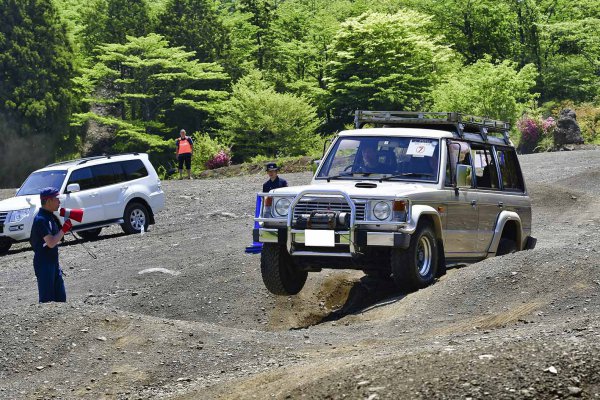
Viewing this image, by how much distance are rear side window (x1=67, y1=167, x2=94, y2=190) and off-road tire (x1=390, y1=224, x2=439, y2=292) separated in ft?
38.2

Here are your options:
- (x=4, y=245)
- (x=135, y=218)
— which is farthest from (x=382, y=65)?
(x=4, y=245)

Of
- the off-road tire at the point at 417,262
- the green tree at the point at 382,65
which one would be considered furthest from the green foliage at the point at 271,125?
the off-road tire at the point at 417,262

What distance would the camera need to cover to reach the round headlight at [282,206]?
12.6m

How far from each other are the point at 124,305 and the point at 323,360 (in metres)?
6.23

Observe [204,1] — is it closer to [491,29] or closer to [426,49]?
[426,49]

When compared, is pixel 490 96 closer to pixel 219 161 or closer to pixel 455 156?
pixel 219 161

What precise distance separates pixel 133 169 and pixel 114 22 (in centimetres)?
3899

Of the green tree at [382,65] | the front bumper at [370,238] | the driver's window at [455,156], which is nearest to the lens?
the front bumper at [370,238]

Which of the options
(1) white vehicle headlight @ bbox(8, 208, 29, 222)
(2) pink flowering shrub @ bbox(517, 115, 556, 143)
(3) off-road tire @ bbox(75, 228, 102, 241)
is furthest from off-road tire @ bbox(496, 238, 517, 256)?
(2) pink flowering shrub @ bbox(517, 115, 556, 143)

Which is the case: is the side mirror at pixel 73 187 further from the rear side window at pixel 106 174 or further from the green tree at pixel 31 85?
the green tree at pixel 31 85

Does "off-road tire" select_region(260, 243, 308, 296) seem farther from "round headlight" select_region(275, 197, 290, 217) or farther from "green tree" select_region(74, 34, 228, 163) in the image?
"green tree" select_region(74, 34, 228, 163)

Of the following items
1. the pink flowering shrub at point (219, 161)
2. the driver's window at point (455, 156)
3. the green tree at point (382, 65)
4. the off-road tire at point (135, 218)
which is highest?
the green tree at point (382, 65)

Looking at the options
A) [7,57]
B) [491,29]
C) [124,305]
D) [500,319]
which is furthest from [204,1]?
[500,319]

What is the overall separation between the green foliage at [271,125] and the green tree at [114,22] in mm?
11409
